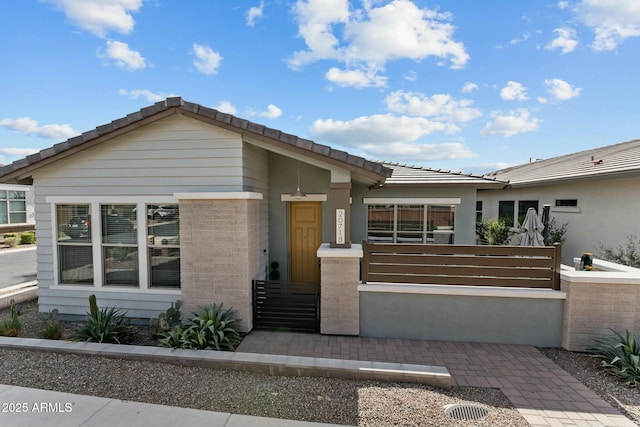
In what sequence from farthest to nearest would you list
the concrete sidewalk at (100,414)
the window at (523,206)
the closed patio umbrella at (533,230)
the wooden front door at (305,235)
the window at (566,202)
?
the window at (523,206) < the window at (566,202) < the wooden front door at (305,235) < the closed patio umbrella at (533,230) < the concrete sidewalk at (100,414)

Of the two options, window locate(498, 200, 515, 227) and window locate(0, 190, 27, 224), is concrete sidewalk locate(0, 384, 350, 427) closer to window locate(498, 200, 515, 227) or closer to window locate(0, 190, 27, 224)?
window locate(498, 200, 515, 227)

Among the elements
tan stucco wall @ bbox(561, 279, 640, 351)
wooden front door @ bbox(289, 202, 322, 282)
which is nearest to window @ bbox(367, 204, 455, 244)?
wooden front door @ bbox(289, 202, 322, 282)

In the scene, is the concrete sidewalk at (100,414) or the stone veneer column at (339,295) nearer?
the concrete sidewalk at (100,414)

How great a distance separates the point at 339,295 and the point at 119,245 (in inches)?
182

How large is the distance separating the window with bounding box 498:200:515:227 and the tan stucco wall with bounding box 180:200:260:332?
12379 mm

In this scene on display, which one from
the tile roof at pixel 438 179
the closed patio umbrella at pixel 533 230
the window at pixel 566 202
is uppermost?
the tile roof at pixel 438 179

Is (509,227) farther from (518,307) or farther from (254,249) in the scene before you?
(254,249)

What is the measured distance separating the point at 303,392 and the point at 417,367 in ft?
5.16

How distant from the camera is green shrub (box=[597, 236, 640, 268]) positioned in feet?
24.8

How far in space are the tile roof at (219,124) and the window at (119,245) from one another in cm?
120

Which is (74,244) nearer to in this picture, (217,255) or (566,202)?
(217,255)

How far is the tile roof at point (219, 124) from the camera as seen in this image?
17.1 feet

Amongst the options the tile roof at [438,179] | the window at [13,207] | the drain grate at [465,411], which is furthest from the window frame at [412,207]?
→ the window at [13,207]

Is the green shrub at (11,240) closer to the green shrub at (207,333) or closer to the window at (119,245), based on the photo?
the window at (119,245)
